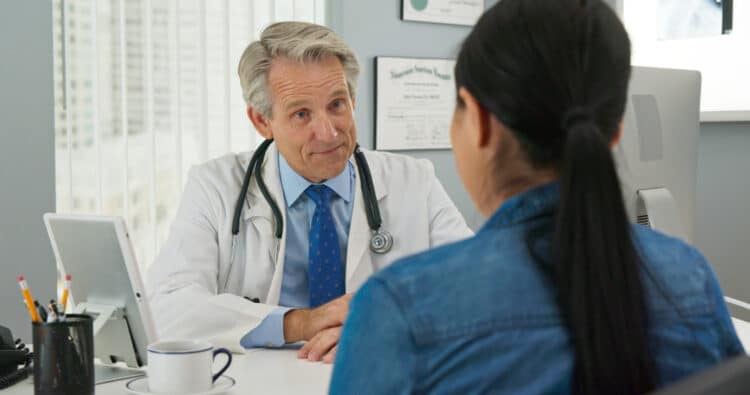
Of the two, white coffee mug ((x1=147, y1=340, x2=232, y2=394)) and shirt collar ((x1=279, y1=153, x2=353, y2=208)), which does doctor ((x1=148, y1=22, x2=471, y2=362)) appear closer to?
shirt collar ((x1=279, y1=153, x2=353, y2=208))

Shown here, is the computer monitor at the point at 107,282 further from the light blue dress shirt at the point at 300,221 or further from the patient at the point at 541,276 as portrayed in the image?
the patient at the point at 541,276

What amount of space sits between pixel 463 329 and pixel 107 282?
0.91 meters

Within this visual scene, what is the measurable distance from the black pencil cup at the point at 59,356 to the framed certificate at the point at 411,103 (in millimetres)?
2694

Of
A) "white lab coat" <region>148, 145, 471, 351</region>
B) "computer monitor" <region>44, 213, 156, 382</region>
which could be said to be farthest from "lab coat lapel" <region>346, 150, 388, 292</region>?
"computer monitor" <region>44, 213, 156, 382</region>

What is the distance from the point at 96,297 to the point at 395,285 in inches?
36.2

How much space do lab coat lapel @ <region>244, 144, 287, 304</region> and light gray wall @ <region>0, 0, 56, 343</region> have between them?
45.5 inches

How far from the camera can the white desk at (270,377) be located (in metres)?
1.42

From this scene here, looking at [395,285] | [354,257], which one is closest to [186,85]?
[354,257]

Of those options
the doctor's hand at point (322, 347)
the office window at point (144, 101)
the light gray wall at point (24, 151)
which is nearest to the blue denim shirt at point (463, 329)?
the doctor's hand at point (322, 347)

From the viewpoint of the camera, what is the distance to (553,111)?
780mm

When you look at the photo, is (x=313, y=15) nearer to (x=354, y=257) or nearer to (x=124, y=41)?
(x=124, y=41)

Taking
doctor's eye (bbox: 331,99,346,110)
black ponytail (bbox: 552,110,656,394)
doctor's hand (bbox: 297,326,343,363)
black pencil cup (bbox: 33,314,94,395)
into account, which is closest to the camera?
black ponytail (bbox: 552,110,656,394)

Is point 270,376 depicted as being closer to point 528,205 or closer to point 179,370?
point 179,370

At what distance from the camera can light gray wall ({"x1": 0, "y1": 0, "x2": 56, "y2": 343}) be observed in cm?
289
